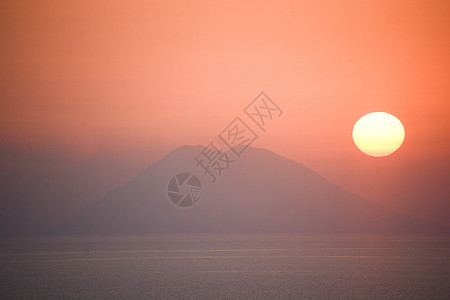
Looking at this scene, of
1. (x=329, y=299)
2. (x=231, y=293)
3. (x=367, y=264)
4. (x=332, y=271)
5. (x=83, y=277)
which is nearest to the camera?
(x=329, y=299)

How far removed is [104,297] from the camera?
17.9 meters

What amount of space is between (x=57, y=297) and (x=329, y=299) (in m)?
10.2

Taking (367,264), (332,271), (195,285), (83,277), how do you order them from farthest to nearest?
(367,264)
(332,271)
(83,277)
(195,285)

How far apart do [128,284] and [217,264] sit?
967 cm

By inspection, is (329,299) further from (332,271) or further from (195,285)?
(332,271)

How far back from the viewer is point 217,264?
3009 centimetres

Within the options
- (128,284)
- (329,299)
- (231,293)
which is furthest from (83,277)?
(329,299)

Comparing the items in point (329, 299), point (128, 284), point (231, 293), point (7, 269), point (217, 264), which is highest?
point (7, 269)

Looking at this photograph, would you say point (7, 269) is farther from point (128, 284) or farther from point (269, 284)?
point (269, 284)

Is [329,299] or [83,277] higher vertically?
[83,277]

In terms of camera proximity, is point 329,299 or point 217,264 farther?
point 217,264

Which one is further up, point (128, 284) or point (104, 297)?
point (128, 284)

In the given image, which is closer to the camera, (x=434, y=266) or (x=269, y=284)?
(x=269, y=284)

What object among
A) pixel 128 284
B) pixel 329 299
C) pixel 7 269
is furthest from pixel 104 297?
pixel 7 269
